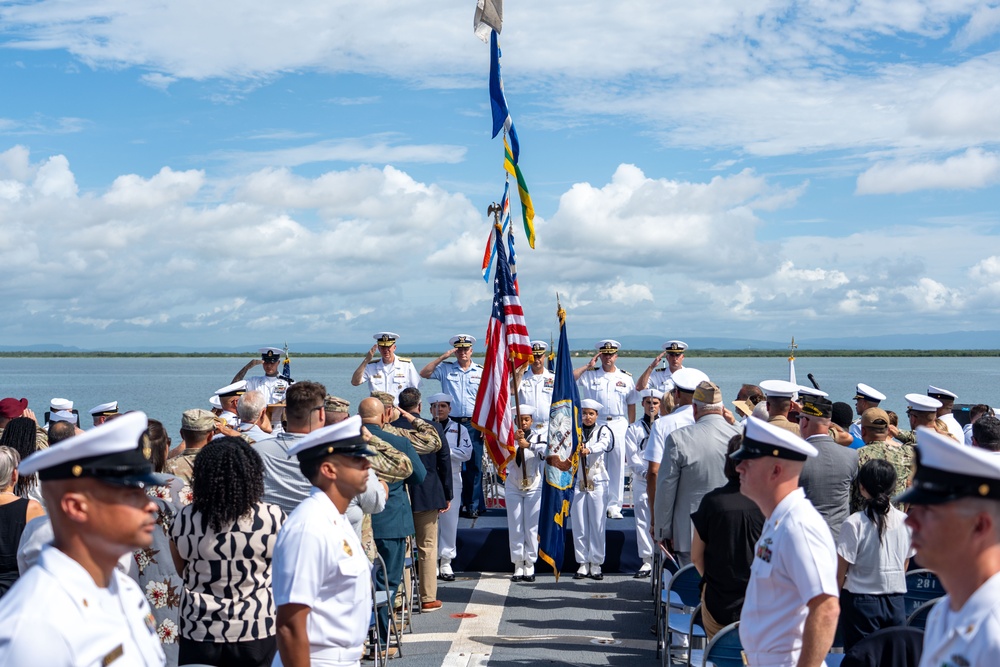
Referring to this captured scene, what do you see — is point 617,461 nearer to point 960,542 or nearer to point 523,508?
point 523,508

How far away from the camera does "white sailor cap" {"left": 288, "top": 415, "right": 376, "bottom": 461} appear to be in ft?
11.7

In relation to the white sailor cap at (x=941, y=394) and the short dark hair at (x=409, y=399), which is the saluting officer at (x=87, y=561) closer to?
the short dark hair at (x=409, y=399)

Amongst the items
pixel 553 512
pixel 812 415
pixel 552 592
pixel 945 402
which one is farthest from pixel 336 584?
pixel 945 402

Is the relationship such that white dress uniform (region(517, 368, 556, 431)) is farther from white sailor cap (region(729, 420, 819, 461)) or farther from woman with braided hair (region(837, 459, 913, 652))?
white sailor cap (region(729, 420, 819, 461))

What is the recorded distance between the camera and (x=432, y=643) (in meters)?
7.46

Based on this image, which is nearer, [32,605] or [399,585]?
[32,605]

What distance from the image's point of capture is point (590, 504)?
9.55 meters

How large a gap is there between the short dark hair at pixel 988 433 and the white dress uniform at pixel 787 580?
373 centimetres

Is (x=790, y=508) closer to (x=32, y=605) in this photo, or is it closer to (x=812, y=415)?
(x=32, y=605)

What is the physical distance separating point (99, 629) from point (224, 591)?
2017 millimetres

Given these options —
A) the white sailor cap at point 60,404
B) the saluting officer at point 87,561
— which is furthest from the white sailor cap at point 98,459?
the white sailor cap at point 60,404

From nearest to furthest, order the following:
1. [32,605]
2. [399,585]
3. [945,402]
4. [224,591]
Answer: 1. [32,605]
2. [224,591]
3. [399,585]
4. [945,402]

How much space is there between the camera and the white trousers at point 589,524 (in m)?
9.51

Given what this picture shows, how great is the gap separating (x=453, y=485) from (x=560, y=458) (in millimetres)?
1585
